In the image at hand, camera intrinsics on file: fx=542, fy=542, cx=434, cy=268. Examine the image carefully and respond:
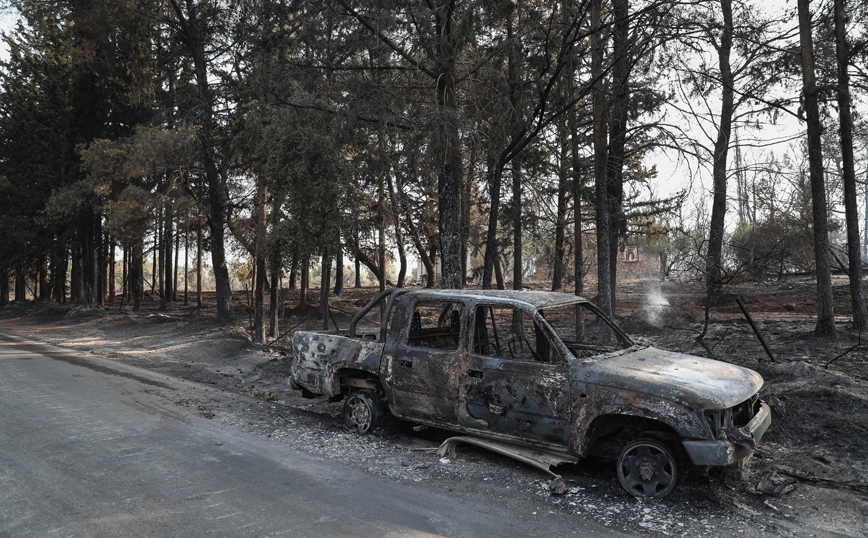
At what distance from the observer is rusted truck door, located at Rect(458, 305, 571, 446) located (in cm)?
505

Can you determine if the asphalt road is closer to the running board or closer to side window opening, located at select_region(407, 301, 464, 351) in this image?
the running board

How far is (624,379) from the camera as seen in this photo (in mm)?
4754

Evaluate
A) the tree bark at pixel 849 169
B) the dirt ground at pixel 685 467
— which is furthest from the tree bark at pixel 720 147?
the tree bark at pixel 849 169

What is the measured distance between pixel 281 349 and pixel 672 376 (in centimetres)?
1021

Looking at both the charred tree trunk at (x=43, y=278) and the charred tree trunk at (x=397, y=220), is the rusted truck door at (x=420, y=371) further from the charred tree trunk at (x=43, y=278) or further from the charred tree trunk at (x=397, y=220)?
the charred tree trunk at (x=43, y=278)

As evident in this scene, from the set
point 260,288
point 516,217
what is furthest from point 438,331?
point 516,217

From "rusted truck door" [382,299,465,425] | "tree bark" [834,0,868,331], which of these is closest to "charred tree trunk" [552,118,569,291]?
"tree bark" [834,0,868,331]

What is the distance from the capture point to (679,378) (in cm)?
Result: 478

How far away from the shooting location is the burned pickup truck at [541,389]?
4.57 m

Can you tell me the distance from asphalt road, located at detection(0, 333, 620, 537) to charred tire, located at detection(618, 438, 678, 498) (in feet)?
2.55

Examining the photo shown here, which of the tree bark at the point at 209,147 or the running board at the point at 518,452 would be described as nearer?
the running board at the point at 518,452

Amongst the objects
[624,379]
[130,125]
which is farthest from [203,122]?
[624,379]

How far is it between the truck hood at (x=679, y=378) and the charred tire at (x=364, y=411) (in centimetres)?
269

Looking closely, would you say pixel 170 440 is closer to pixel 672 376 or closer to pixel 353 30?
pixel 672 376
